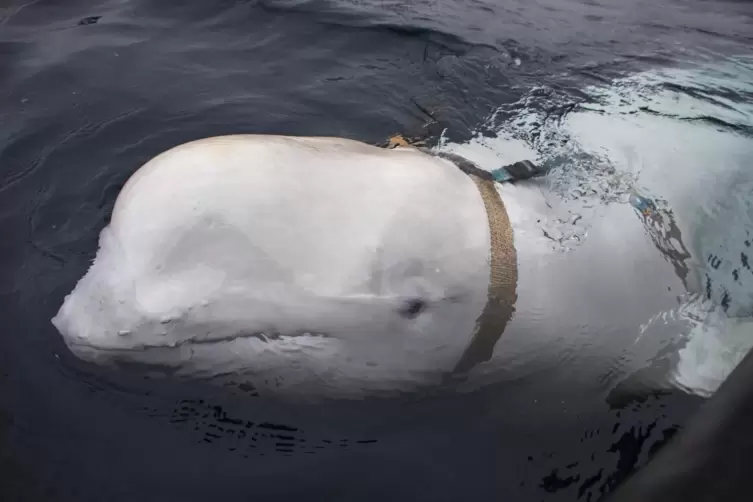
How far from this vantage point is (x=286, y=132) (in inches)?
209

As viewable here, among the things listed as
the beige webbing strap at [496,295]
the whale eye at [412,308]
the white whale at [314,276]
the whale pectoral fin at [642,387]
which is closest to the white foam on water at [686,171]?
the whale pectoral fin at [642,387]

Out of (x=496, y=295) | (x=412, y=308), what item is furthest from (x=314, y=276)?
(x=496, y=295)

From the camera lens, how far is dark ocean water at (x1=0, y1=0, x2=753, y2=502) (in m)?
3.03

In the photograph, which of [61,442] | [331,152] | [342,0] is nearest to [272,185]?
[331,152]

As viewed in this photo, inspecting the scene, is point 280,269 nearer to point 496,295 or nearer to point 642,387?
point 496,295

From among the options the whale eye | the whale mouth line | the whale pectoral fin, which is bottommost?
the whale pectoral fin

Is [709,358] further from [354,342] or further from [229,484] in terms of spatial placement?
[229,484]

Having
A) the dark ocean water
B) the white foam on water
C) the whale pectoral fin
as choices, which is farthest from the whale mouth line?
the whale pectoral fin

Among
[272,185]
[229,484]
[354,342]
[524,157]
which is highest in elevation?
[272,185]

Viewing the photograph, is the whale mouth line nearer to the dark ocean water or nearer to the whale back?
the whale back

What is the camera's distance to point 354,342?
261 cm

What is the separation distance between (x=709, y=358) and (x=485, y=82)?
334cm

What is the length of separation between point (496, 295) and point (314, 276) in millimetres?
775

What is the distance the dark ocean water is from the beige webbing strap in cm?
26
